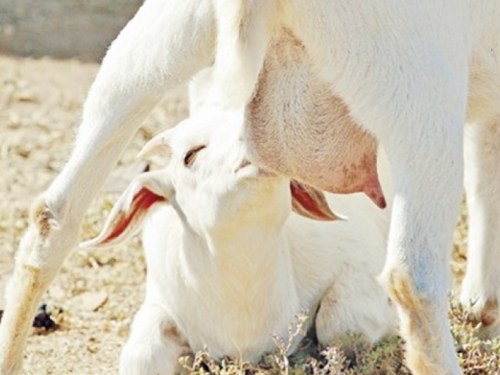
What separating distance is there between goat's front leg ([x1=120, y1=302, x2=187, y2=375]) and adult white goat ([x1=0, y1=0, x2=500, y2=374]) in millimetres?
581

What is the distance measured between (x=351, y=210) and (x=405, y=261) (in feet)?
4.79

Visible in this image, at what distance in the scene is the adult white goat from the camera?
15.1ft

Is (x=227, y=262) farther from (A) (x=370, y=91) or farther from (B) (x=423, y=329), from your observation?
(A) (x=370, y=91)

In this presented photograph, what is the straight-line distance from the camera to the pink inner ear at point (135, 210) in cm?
567

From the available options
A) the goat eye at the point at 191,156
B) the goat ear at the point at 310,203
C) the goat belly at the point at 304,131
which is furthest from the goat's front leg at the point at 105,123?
the goat ear at the point at 310,203

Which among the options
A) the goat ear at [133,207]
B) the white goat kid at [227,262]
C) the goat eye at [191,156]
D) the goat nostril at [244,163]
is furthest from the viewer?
the goat ear at [133,207]

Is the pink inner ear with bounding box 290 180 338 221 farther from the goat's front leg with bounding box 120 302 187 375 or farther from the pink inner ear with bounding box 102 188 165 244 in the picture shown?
the goat's front leg with bounding box 120 302 187 375

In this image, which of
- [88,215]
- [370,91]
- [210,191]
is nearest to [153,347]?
[210,191]

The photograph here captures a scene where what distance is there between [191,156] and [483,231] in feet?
3.79

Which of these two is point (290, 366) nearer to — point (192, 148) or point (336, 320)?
point (336, 320)

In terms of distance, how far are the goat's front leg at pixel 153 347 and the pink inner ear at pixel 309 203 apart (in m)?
0.60

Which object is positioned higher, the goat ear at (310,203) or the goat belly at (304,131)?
the goat belly at (304,131)

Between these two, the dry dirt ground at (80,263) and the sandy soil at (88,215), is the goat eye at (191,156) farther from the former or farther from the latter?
the sandy soil at (88,215)

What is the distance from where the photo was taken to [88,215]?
7.62m
